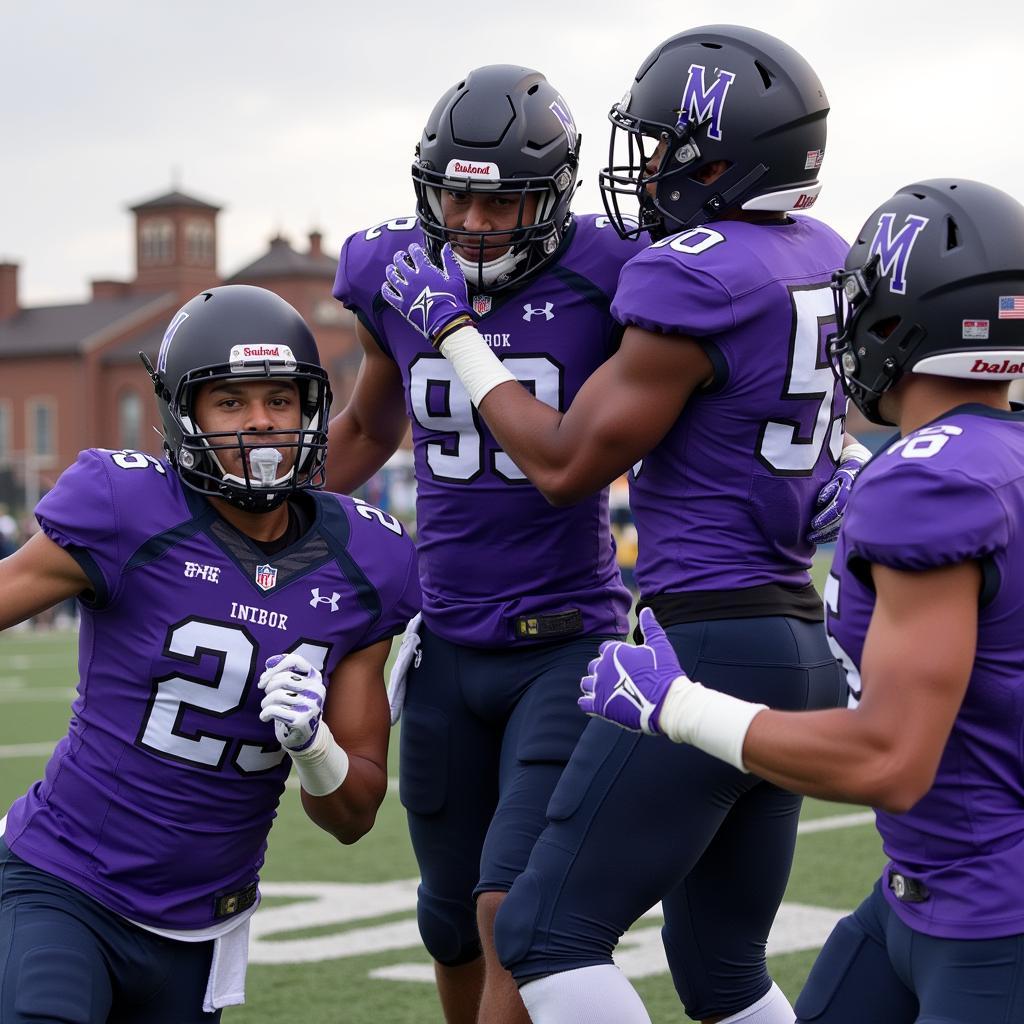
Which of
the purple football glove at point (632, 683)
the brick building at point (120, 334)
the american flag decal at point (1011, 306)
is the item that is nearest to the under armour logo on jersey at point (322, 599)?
the purple football glove at point (632, 683)

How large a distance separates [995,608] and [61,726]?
9.87 meters

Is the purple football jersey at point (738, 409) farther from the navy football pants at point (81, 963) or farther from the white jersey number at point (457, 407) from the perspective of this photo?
the navy football pants at point (81, 963)

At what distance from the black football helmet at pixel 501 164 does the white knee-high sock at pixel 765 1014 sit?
1558 millimetres

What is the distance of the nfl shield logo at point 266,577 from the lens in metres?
3.16

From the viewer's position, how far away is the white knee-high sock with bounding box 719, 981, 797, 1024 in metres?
3.32

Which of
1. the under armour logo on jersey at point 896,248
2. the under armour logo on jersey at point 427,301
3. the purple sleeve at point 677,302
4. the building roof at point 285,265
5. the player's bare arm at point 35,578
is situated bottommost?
the building roof at point 285,265

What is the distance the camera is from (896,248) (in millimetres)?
2518

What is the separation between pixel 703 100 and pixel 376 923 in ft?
11.2

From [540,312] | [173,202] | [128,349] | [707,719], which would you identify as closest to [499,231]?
[540,312]

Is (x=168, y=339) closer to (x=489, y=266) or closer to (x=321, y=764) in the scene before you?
(x=489, y=266)

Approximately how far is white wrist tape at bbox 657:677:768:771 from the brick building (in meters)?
52.7

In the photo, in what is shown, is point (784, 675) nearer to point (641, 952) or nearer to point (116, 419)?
point (641, 952)

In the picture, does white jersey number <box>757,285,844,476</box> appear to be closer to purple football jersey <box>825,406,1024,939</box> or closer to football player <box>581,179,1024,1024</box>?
football player <box>581,179,1024,1024</box>

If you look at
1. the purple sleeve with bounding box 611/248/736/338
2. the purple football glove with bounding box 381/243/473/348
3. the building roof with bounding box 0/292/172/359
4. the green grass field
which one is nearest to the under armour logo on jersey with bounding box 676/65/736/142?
the purple sleeve with bounding box 611/248/736/338
